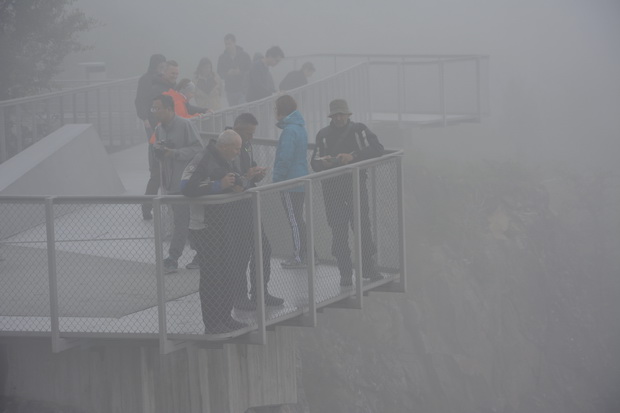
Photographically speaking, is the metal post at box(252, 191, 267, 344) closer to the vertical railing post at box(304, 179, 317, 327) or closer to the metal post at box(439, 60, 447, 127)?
the vertical railing post at box(304, 179, 317, 327)

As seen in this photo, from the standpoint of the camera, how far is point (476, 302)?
24281 millimetres

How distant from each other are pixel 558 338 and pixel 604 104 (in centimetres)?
2990

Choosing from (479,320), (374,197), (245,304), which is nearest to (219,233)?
(245,304)

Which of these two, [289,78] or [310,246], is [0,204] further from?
[289,78]

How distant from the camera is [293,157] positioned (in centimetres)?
1038

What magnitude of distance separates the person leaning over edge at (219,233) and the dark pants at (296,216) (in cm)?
135

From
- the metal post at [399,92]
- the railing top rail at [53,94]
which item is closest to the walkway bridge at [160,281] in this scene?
the railing top rail at [53,94]

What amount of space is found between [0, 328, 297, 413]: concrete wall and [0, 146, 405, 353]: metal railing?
42 cm

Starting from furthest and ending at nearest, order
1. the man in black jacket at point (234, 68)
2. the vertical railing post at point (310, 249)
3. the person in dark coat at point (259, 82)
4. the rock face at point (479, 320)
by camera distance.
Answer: the rock face at point (479, 320), the man in black jacket at point (234, 68), the person in dark coat at point (259, 82), the vertical railing post at point (310, 249)

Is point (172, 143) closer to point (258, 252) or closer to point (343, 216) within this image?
point (343, 216)

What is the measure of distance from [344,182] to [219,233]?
85.3 inches

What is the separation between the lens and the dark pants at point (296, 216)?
988 cm

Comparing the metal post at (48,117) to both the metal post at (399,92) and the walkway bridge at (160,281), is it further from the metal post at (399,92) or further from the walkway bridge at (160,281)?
the metal post at (399,92)

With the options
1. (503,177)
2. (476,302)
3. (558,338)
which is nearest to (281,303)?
(476,302)
